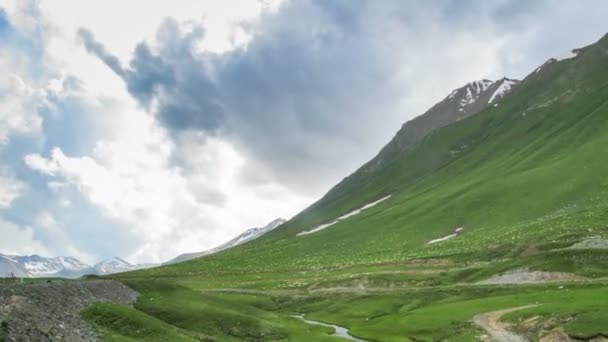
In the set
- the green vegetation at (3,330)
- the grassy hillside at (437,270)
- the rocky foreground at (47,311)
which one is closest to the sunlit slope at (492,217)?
the grassy hillside at (437,270)

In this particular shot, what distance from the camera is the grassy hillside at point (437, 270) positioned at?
53688mm

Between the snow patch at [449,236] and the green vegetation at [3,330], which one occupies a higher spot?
the green vegetation at [3,330]

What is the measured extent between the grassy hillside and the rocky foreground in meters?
3.61

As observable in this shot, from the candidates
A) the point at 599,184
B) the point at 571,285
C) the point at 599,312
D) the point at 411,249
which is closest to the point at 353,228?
the point at 411,249

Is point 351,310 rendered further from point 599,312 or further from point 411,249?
point 411,249

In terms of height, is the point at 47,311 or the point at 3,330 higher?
the point at 47,311

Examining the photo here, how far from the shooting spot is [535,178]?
160 metres

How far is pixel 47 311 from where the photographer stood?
38812 mm

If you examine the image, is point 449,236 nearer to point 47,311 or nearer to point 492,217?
point 492,217

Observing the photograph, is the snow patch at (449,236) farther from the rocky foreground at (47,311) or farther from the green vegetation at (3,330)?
the green vegetation at (3,330)

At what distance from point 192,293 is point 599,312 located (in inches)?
2080

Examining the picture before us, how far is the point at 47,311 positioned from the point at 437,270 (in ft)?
235

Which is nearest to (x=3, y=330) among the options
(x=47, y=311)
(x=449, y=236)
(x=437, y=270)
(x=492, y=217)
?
(x=47, y=311)

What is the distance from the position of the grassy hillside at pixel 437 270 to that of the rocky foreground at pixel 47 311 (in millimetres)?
3605
